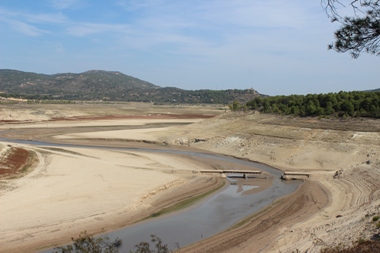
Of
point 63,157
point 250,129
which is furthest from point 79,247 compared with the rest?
point 250,129

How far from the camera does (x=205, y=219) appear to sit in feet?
69.2

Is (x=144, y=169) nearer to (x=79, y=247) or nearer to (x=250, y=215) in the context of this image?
(x=250, y=215)

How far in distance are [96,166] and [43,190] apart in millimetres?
8978

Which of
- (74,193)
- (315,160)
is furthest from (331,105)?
(74,193)

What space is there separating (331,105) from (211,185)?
2358 centimetres

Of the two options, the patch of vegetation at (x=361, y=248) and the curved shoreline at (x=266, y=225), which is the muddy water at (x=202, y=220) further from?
the patch of vegetation at (x=361, y=248)

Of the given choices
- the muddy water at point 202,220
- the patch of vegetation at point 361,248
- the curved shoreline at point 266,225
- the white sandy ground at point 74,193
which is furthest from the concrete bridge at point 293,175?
the patch of vegetation at point 361,248

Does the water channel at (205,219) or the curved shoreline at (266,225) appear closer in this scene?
the curved shoreline at (266,225)

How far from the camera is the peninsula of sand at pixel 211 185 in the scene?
1712 centimetres

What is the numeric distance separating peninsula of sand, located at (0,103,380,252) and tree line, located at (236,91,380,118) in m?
1.48

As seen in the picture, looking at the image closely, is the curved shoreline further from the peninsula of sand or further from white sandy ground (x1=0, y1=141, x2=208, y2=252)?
white sandy ground (x1=0, y1=141, x2=208, y2=252)

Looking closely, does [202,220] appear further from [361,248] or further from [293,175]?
[293,175]

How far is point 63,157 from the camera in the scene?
121ft

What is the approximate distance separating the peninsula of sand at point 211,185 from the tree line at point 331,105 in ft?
4.84
